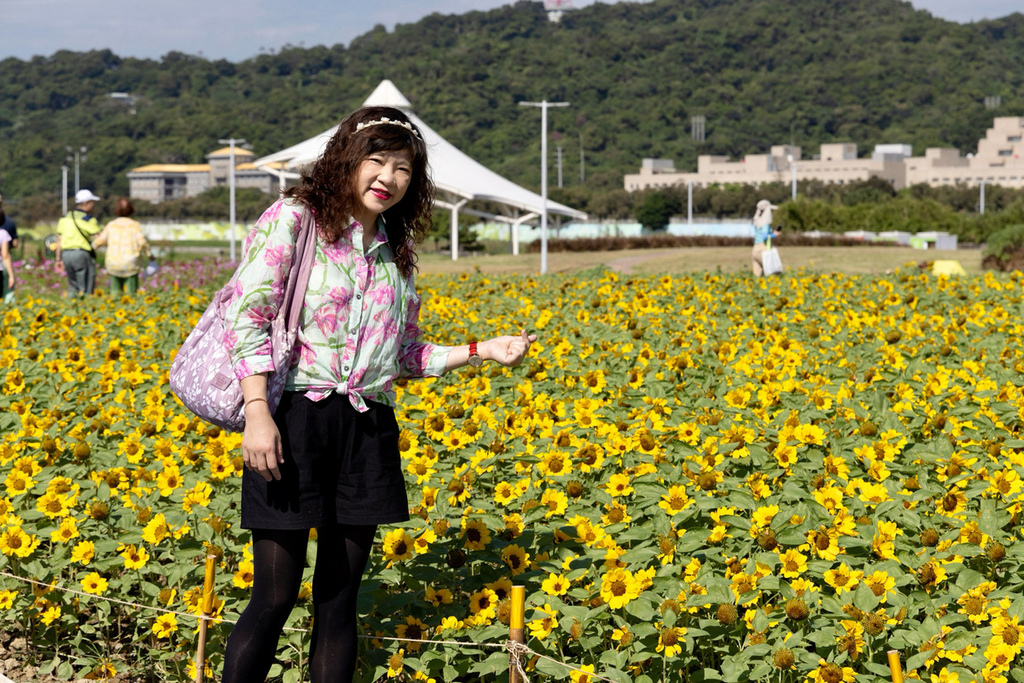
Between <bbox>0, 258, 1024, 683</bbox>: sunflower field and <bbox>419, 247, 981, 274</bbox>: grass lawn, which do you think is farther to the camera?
<bbox>419, 247, 981, 274</bbox>: grass lawn

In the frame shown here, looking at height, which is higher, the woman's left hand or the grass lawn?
the grass lawn

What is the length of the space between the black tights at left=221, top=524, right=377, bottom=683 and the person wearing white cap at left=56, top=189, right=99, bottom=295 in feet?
26.8

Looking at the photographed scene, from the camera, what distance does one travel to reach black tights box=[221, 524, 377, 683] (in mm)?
2652

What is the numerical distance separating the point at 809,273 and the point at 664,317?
3.09m

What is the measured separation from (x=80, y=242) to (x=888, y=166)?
117097 millimetres

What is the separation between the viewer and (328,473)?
2682mm

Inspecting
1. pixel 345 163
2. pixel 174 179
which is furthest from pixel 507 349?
pixel 174 179

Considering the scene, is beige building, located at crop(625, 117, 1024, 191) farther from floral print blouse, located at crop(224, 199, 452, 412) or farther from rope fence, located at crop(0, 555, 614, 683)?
floral print blouse, located at crop(224, 199, 452, 412)

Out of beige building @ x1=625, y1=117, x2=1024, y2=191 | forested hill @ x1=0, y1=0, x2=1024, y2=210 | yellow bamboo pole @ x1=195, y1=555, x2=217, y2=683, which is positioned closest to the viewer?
yellow bamboo pole @ x1=195, y1=555, x2=217, y2=683

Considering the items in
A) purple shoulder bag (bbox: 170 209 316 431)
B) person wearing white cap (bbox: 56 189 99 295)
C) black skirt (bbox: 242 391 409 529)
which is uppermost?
person wearing white cap (bbox: 56 189 99 295)

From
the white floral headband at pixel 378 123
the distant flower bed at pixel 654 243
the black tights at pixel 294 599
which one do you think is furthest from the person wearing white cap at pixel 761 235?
the distant flower bed at pixel 654 243

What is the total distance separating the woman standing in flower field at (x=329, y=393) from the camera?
102 inches

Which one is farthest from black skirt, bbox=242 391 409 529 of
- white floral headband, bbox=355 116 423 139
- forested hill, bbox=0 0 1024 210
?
forested hill, bbox=0 0 1024 210

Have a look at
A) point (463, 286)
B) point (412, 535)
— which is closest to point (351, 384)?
point (412, 535)
